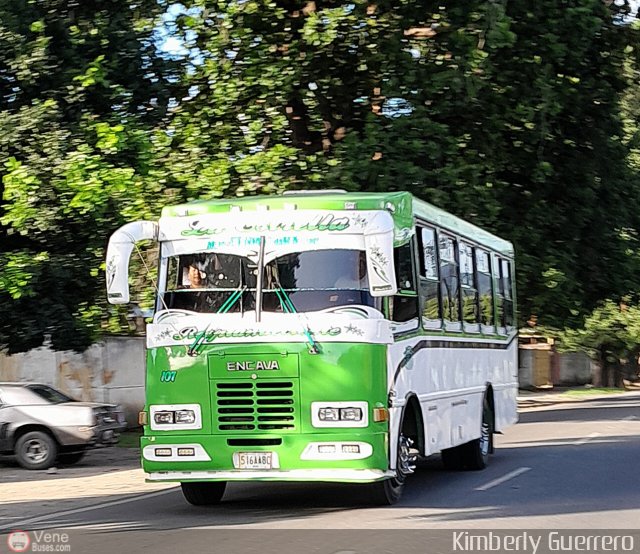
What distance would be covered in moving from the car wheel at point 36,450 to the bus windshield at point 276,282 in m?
7.01

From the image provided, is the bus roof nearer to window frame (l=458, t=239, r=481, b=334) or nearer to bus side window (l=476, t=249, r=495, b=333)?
window frame (l=458, t=239, r=481, b=334)

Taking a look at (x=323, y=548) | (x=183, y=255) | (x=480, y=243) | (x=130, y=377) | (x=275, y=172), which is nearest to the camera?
(x=323, y=548)

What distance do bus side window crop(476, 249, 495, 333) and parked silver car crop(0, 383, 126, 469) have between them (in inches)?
241

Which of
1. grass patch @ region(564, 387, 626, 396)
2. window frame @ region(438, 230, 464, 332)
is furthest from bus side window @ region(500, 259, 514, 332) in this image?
grass patch @ region(564, 387, 626, 396)

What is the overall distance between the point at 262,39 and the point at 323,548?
13336 millimetres

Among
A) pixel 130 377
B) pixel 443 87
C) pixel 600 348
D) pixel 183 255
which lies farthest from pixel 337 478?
pixel 600 348

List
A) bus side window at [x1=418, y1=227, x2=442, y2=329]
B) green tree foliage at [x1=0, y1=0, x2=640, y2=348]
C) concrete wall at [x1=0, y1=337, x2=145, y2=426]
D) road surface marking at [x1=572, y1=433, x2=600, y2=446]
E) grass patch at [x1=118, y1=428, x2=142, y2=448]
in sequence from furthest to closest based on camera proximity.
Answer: concrete wall at [x1=0, y1=337, x2=145, y2=426] → grass patch at [x1=118, y1=428, x2=142, y2=448] → road surface marking at [x1=572, y1=433, x2=600, y2=446] → green tree foliage at [x1=0, y1=0, x2=640, y2=348] → bus side window at [x1=418, y1=227, x2=442, y2=329]

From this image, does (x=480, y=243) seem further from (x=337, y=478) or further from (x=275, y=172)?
(x=337, y=478)

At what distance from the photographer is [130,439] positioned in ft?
81.1

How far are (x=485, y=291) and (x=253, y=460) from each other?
22.5ft

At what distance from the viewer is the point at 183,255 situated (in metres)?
13.5

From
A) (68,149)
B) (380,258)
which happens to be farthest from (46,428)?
(380,258)

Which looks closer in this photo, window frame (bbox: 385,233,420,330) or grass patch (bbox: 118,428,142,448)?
window frame (bbox: 385,233,420,330)

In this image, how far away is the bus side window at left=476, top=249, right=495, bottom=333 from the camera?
18.2 meters
